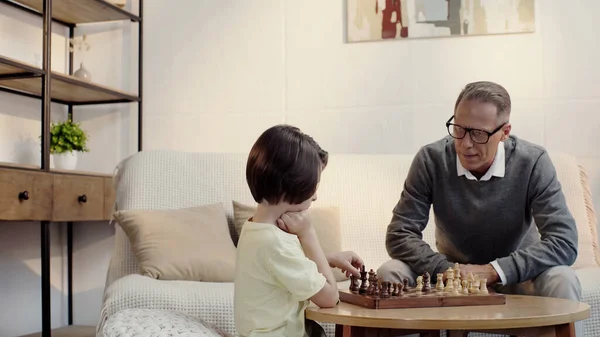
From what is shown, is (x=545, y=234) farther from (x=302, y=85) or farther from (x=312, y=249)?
(x=302, y=85)

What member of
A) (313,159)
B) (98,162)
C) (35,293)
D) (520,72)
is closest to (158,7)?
(98,162)

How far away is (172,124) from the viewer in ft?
13.0

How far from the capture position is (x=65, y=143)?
3.66 m

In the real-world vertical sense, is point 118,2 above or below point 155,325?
above

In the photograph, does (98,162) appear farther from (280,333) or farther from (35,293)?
(280,333)

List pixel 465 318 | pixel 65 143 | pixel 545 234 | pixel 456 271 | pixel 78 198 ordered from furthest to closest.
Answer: pixel 65 143, pixel 78 198, pixel 545 234, pixel 456 271, pixel 465 318

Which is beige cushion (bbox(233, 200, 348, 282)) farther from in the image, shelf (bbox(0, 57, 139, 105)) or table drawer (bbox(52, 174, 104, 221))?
shelf (bbox(0, 57, 139, 105))

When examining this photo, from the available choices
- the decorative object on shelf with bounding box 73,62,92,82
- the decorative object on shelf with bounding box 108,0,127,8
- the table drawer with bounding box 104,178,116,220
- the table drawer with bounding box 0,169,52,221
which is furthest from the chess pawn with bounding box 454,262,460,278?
the decorative object on shelf with bounding box 108,0,127,8

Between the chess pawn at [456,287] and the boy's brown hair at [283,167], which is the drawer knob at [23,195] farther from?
the chess pawn at [456,287]

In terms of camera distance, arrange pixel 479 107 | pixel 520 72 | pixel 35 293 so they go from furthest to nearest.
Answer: pixel 35 293 < pixel 520 72 < pixel 479 107

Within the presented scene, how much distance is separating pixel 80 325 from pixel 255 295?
2.64 metres

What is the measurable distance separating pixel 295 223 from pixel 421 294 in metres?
0.34

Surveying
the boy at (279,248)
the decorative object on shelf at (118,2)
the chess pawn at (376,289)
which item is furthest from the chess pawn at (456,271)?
the decorative object on shelf at (118,2)

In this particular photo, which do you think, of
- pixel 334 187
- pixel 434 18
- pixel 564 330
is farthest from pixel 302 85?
pixel 564 330
